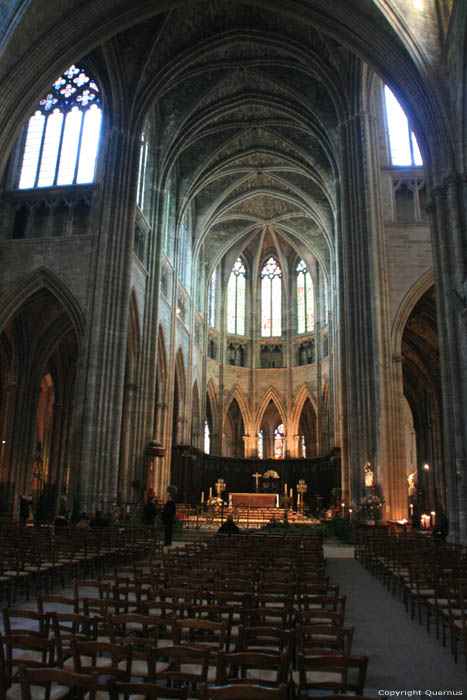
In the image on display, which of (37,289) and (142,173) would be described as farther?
(142,173)

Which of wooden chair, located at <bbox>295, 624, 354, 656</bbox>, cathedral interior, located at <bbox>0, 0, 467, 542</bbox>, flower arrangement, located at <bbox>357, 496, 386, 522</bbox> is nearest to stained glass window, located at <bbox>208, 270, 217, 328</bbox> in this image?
cathedral interior, located at <bbox>0, 0, 467, 542</bbox>

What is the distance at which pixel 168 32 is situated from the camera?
25516mm

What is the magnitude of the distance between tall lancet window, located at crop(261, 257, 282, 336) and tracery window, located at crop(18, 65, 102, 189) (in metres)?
23.8

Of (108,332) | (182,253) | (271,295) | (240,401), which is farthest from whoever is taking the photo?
(271,295)

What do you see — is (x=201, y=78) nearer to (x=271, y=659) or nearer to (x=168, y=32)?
(x=168, y=32)

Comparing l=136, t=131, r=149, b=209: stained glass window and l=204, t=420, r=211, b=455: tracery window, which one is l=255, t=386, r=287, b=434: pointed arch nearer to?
l=204, t=420, r=211, b=455: tracery window

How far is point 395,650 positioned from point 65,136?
25.7 metres

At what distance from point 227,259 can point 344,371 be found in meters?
22.2

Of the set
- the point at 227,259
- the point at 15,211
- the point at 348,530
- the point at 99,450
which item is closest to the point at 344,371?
the point at 348,530

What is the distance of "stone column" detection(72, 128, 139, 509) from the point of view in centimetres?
2122

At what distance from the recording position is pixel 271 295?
47.6 m

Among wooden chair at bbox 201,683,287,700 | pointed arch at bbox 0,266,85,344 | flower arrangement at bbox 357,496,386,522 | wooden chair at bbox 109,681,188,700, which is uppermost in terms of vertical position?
pointed arch at bbox 0,266,85,344

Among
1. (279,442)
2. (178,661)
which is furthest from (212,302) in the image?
(178,661)

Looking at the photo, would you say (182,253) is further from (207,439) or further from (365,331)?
(365,331)
